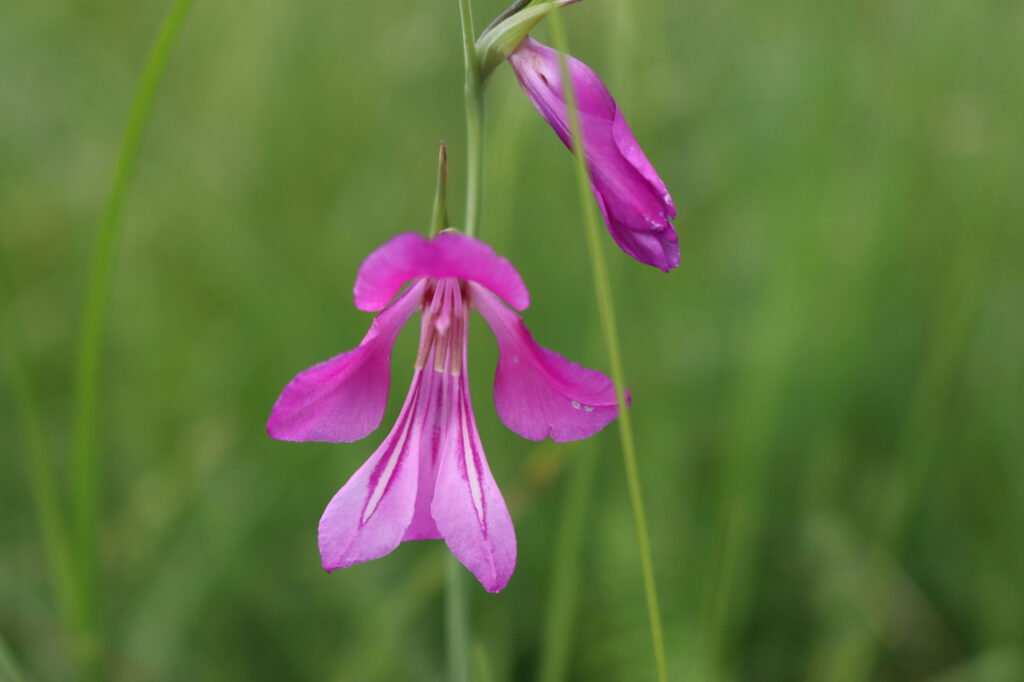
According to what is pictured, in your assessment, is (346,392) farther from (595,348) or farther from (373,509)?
(595,348)

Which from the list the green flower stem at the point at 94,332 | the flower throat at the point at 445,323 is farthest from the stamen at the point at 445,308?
the green flower stem at the point at 94,332

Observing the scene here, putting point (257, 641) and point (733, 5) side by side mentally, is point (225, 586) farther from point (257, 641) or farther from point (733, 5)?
point (733, 5)

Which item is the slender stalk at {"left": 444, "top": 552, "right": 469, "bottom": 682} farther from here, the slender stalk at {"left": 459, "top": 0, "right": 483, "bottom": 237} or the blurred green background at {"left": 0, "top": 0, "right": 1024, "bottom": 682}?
the slender stalk at {"left": 459, "top": 0, "right": 483, "bottom": 237}

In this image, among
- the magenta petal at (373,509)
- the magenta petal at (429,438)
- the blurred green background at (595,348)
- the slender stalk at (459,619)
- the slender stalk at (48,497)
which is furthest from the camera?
the blurred green background at (595,348)

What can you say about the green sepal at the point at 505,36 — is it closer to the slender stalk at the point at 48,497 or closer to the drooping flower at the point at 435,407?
the drooping flower at the point at 435,407

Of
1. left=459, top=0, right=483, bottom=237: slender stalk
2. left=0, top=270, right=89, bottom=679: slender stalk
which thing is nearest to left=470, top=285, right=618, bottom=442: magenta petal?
left=459, top=0, right=483, bottom=237: slender stalk

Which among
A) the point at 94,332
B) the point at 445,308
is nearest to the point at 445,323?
the point at 445,308
